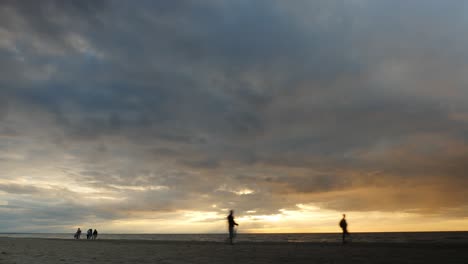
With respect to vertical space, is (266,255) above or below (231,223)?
below

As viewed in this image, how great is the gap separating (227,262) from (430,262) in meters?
7.96

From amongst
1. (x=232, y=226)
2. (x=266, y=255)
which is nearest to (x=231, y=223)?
(x=232, y=226)

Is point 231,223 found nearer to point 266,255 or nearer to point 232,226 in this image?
point 232,226

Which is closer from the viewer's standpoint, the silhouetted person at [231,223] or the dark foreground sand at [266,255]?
the dark foreground sand at [266,255]

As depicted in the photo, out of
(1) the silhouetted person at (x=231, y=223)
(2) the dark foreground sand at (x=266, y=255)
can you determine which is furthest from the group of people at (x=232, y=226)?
(2) the dark foreground sand at (x=266, y=255)

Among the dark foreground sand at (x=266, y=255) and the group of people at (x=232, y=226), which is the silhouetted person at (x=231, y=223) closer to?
the group of people at (x=232, y=226)

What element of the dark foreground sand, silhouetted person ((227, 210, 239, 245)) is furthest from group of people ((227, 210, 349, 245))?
the dark foreground sand

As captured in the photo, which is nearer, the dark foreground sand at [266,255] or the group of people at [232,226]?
the dark foreground sand at [266,255]

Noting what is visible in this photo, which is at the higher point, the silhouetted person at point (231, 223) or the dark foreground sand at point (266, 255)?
the silhouetted person at point (231, 223)

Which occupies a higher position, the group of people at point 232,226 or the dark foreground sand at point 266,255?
the group of people at point 232,226

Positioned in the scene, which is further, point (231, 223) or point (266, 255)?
point (231, 223)

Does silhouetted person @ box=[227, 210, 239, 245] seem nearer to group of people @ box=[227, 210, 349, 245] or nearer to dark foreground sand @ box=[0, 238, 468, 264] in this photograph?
group of people @ box=[227, 210, 349, 245]

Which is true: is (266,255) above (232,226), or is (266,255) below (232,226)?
below

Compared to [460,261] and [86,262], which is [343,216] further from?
[86,262]
